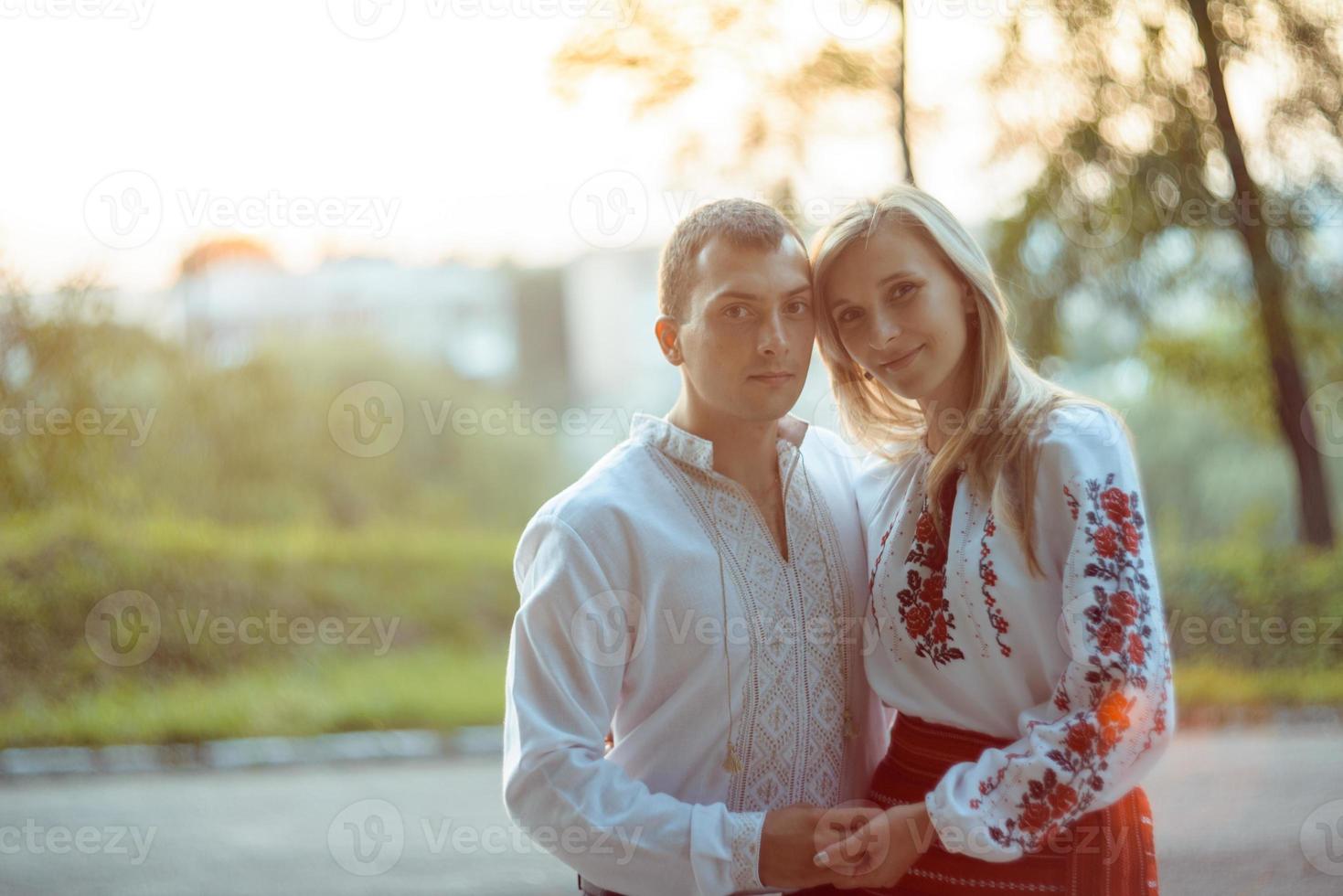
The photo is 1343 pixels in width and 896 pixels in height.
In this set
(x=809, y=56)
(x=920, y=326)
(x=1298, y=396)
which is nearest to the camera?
(x=920, y=326)

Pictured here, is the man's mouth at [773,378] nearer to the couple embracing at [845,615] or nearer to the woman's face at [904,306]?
the couple embracing at [845,615]

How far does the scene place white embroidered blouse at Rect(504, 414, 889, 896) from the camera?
69.4 inches

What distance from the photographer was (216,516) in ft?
27.3

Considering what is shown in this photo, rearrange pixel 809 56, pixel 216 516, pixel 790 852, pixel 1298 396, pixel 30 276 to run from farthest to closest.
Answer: pixel 216 516 → pixel 30 276 → pixel 1298 396 → pixel 809 56 → pixel 790 852

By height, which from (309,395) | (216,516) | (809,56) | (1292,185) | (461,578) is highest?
(809,56)

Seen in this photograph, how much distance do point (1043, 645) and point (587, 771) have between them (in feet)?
2.18

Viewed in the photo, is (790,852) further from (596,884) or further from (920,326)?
(920,326)

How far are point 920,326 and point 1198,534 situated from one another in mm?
6460

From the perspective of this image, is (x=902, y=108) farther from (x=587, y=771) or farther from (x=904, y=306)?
(x=587, y=771)

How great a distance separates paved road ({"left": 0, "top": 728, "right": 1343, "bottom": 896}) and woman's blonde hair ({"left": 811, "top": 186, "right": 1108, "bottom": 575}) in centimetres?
269

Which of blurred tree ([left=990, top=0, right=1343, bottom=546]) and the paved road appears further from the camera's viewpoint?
blurred tree ([left=990, top=0, right=1343, bottom=546])

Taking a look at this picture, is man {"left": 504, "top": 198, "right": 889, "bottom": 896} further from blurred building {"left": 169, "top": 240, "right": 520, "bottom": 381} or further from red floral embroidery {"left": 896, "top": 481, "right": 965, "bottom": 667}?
blurred building {"left": 169, "top": 240, "right": 520, "bottom": 381}

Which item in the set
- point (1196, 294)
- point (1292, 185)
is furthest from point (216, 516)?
point (1292, 185)

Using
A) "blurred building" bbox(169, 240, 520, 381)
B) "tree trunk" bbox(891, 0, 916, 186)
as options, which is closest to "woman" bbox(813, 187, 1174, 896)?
"tree trunk" bbox(891, 0, 916, 186)
